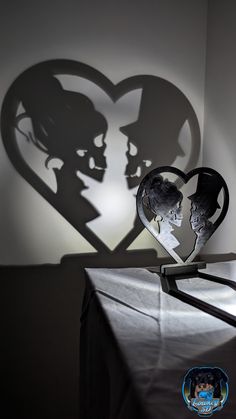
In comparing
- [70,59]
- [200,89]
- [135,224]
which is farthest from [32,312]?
[200,89]

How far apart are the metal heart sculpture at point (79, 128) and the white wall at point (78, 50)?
0.11ft

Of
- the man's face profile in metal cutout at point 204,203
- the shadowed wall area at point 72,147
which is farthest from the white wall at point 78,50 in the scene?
the man's face profile in metal cutout at point 204,203

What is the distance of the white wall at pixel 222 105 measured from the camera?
1.61 metres

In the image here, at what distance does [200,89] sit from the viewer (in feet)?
6.01

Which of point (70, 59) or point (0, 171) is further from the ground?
point (70, 59)

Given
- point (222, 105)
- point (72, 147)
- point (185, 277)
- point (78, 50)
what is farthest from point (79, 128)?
point (185, 277)

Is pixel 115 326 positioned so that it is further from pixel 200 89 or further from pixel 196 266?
pixel 200 89

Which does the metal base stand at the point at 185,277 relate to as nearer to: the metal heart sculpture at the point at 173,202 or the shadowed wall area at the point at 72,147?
the metal heart sculpture at the point at 173,202

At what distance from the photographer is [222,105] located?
1694 mm

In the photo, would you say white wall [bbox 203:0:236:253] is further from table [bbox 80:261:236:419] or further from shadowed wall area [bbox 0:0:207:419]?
table [bbox 80:261:236:419]

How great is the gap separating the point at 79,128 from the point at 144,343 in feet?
A: 3.47

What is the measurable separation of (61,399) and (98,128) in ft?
3.87

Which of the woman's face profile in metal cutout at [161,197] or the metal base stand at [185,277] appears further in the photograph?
the woman's face profile in metal cutout at [161,197]

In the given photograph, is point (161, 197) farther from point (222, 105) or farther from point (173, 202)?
point (222, 105)
